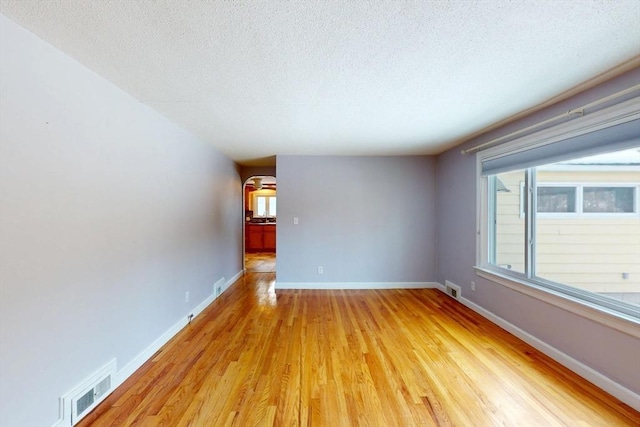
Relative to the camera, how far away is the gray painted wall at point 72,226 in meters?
1.28

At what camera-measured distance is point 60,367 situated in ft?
4.90

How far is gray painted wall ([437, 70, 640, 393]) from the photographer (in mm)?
1758

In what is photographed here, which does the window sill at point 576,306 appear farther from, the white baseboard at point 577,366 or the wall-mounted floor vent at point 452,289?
the wall-mounted floor vent at point 452,289

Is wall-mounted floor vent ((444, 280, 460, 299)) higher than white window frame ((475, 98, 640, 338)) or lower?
lower

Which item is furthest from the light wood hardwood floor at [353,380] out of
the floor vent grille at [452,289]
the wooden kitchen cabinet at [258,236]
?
the wooden kitchen cabinet at [258,236]

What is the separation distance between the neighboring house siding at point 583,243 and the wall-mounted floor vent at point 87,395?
3712 millimetres

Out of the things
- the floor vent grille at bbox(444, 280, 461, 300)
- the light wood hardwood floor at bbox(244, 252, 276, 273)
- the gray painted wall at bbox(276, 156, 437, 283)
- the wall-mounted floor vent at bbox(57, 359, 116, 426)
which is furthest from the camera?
the light wood hardwood floor at bbox(244, 252, 276, 273)

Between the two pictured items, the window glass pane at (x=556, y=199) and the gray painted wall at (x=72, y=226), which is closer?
the gray painted wall at (x=72, y=226)

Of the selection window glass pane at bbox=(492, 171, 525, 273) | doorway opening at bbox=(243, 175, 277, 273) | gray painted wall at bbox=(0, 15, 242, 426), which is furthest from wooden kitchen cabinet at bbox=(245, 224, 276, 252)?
window glass pane at bbox=(492, 171, 525, 273)

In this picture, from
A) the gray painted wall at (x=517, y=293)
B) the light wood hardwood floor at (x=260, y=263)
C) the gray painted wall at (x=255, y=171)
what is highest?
the gray painted wall at (x=255, y=171)

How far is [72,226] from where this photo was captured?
1.59m

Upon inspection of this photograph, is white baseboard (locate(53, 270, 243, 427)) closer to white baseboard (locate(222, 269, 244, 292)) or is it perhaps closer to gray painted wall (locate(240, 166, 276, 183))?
white baseboard (locate(222, 269, 244, 292))

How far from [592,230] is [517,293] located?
85 centimetres

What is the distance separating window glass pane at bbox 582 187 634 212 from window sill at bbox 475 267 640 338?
0.79m
